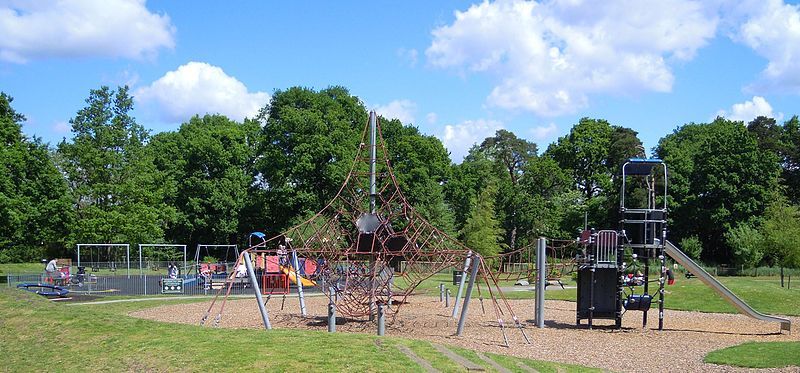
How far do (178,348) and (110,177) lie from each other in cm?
4039

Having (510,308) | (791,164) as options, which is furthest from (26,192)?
(791,164)

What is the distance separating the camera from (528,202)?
6438cm

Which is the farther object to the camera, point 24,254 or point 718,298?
point 24,254

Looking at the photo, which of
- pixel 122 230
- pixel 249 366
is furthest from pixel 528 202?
pixel 249 366

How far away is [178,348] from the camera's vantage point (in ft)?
40.5

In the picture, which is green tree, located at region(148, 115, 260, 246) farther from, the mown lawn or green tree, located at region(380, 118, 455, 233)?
the mown lawn

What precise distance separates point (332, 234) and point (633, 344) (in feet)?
28.8

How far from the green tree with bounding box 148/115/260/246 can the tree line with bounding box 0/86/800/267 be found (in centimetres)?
15

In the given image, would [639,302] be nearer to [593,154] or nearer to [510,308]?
[510,308]

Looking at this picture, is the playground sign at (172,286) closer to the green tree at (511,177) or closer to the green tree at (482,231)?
the green tree at (482,231)

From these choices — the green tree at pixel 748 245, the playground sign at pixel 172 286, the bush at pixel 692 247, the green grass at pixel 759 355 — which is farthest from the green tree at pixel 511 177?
the green grass at pixel 759 355

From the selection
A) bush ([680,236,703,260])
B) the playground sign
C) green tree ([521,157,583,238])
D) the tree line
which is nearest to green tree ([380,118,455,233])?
the tree line

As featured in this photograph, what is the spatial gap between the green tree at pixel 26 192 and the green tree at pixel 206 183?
11043 millimetres

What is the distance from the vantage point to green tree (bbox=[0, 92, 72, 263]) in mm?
38625
